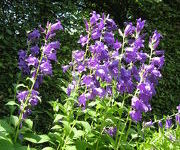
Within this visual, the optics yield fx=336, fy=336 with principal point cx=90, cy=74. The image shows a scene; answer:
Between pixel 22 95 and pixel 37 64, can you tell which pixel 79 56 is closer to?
pixel 37 64

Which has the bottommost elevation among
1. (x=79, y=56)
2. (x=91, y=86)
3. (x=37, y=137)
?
(x=37, y=137)

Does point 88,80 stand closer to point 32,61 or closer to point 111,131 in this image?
point 32,61

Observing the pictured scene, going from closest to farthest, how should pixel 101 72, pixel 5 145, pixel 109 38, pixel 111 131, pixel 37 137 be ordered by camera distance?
pixel 5 145, pixel 101 72, pixel 37 137, pixel 109 38, pixel 111 131

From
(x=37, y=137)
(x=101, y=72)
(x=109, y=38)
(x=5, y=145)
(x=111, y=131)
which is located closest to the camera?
(x=5, y=145)

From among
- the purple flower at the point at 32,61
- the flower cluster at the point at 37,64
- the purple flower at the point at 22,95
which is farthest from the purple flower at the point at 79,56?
the purple flower at the point at 22,95

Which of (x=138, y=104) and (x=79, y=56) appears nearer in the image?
(x=138, y=104)

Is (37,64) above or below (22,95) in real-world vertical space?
above

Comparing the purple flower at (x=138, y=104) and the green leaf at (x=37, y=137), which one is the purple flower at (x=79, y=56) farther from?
the green leaf at (x=37, y=137)

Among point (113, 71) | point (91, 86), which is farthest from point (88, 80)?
point (113, 71)

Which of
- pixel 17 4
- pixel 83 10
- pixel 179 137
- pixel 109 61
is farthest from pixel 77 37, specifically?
pixel 179 137

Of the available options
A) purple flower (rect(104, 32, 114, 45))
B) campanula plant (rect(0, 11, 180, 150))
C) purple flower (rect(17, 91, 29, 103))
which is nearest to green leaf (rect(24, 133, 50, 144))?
campanula plant (rect(0, 11, 180, 150))

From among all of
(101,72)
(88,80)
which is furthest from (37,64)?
(101,72)

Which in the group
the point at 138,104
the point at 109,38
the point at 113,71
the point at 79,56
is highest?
the point at 109,38

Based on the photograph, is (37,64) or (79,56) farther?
(79,56)
